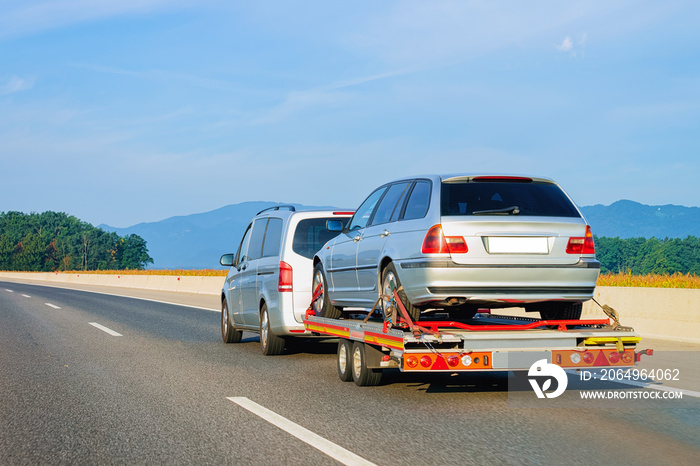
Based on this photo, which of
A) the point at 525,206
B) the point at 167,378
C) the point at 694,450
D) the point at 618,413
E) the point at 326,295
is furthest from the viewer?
the point at 326,295

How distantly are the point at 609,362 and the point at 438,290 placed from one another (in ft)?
5.33

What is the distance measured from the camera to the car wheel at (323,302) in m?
9.38

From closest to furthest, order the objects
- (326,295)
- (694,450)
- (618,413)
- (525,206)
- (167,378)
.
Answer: (694,450) → (618,413) → (525,206) → (167,378) → (326,295)

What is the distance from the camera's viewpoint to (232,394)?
24.8ft

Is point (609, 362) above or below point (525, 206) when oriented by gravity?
below

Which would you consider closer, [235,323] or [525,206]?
[525,206]

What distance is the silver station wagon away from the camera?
6820 mm

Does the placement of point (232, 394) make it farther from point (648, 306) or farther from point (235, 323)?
point (648, 306)

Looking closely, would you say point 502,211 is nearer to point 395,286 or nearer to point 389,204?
point 395,286

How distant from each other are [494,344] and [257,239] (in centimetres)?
609

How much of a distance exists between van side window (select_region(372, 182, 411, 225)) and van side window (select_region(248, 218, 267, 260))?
11.8 feet

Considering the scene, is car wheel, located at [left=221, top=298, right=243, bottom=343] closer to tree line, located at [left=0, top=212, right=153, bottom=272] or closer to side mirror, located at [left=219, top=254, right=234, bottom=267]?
side mirror, located at [left=219, top=254, right=234, bottom=267]

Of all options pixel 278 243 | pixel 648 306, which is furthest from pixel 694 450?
pixel 648 306

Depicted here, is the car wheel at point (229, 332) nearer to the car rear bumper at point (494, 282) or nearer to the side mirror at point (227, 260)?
the side mirror at point (227, 260)
